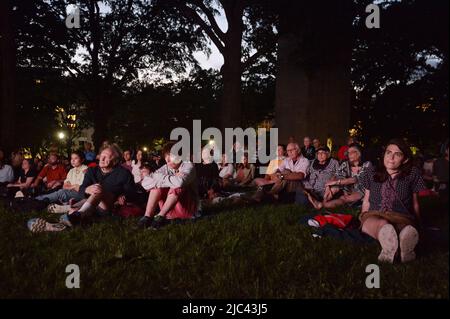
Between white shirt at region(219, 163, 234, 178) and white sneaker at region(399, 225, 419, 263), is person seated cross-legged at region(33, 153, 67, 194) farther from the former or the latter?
white sneaker at region(399, 225, 419, 263)

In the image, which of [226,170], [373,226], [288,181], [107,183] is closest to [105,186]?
[107,183]

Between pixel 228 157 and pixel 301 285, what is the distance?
10562 mm

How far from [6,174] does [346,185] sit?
8298 millimetres

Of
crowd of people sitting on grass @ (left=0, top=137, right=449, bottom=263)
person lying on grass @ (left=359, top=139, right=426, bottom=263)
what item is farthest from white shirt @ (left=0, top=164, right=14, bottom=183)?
person lying on grass @ (left=359, top=139, right=426, bottom=263)

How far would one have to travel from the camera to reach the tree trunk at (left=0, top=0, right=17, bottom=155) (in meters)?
15.8

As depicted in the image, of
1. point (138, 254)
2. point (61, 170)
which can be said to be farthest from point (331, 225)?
point (61, 170)

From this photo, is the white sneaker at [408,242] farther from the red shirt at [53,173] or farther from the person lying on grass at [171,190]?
the red shirt at [53,173]

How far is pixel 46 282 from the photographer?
3799mm

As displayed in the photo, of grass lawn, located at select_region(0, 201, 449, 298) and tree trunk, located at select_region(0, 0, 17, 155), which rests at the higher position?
tree trunk, located at select_region(0, 0, 17, 155)

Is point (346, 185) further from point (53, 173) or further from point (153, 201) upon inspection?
point (53, 173)

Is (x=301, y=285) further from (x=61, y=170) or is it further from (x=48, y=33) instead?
(x=48, y=33)

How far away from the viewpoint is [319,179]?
8953 mm

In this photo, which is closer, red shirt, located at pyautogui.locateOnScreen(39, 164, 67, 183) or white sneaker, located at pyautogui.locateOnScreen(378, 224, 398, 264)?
white sneaker, located at pyautogui.locateOnScreen(378, 224, 398, 264)

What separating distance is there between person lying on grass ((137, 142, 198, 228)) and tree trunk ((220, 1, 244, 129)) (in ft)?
36.2
